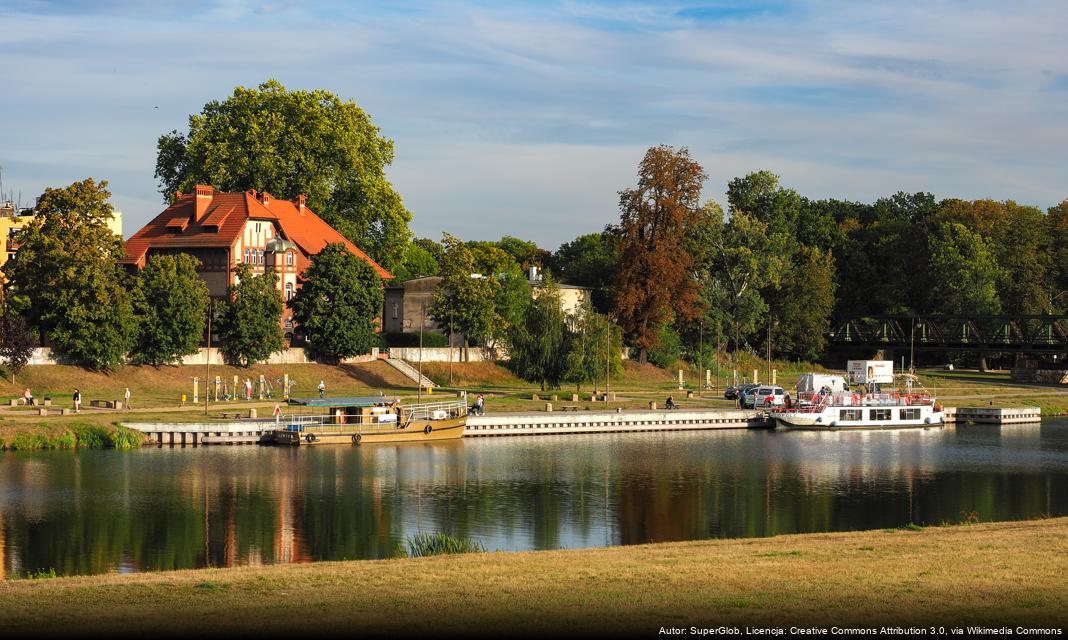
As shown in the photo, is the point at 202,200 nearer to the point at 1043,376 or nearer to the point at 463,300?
the point at 463,300

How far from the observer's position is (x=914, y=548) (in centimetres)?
3275

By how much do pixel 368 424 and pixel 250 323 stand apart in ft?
74.1

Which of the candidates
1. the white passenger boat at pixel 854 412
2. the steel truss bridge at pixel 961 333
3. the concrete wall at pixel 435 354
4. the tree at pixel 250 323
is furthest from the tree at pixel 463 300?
the steel truss bridge at pixel 961 333

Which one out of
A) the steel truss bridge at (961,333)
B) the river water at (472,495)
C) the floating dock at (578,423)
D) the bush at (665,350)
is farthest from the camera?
the steel truss bridge at (961,333)

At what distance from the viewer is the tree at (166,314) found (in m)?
88.1

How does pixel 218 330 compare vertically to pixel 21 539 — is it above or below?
above

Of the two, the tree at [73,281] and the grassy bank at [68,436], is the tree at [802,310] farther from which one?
the grassy bank at [68,436]

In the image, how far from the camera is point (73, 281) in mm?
82562

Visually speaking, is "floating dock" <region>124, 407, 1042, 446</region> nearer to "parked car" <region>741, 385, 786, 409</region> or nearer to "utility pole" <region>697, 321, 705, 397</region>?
→ "parked car" <region>741, 385, 786, 409</region>

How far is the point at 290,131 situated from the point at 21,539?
7439 cm

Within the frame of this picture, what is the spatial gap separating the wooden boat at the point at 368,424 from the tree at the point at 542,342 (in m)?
17.2

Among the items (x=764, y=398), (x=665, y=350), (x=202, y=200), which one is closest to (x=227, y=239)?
(x=202, y=200)

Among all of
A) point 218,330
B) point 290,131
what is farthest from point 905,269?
point 218,330

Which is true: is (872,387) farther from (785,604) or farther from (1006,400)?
(785,604)
